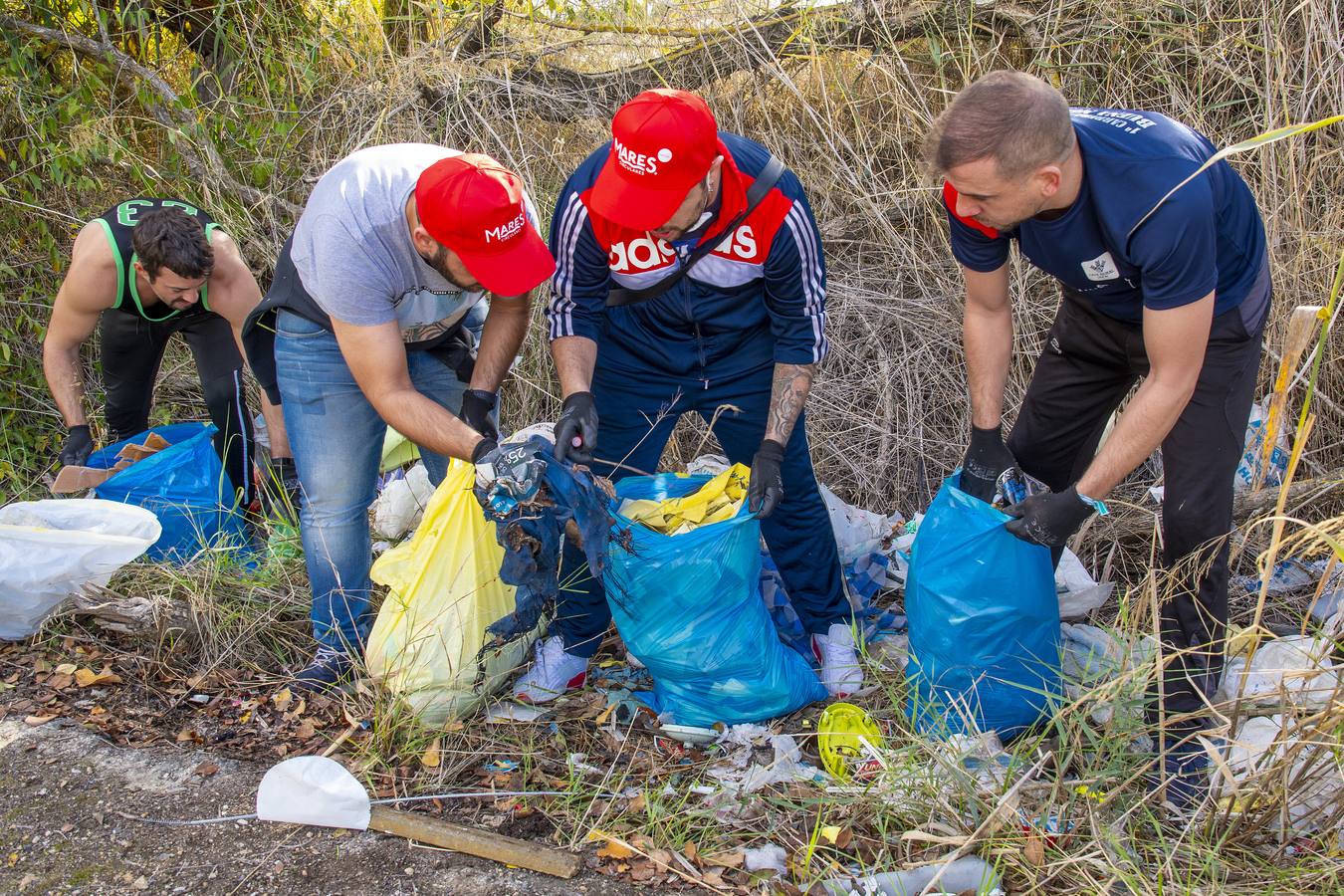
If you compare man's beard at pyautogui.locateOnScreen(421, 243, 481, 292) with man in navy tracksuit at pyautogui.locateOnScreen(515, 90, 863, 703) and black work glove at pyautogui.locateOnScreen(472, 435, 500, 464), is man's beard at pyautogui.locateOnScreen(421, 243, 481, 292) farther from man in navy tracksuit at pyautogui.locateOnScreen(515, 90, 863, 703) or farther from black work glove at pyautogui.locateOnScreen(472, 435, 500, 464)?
black work glove at pyautogui.locateOnScreen(472, 435, 500, 464)

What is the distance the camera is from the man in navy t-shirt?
6.56 feet

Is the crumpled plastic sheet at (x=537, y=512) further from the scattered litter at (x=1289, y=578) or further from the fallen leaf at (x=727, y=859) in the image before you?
the scattered litter at (x=1289, y=578)

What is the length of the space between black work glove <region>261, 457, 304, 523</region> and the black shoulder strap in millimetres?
1700

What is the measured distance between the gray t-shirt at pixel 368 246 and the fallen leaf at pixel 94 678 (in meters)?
1.31

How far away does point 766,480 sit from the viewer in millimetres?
2488

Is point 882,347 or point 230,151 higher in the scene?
point 230,151

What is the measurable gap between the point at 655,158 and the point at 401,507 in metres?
1.94

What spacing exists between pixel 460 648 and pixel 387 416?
0.64 meters

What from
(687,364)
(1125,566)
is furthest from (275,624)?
(1125,566)

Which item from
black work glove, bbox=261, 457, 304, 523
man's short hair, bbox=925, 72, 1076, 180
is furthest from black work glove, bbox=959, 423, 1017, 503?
black work glove, bbox=261, 457, 304, 523

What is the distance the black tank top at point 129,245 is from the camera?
341 cm

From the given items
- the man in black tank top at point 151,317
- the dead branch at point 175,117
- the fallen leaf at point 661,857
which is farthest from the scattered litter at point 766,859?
the dead branch at point 175,117

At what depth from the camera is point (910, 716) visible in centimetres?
247

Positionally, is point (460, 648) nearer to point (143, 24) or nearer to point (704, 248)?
point (704, 248)
